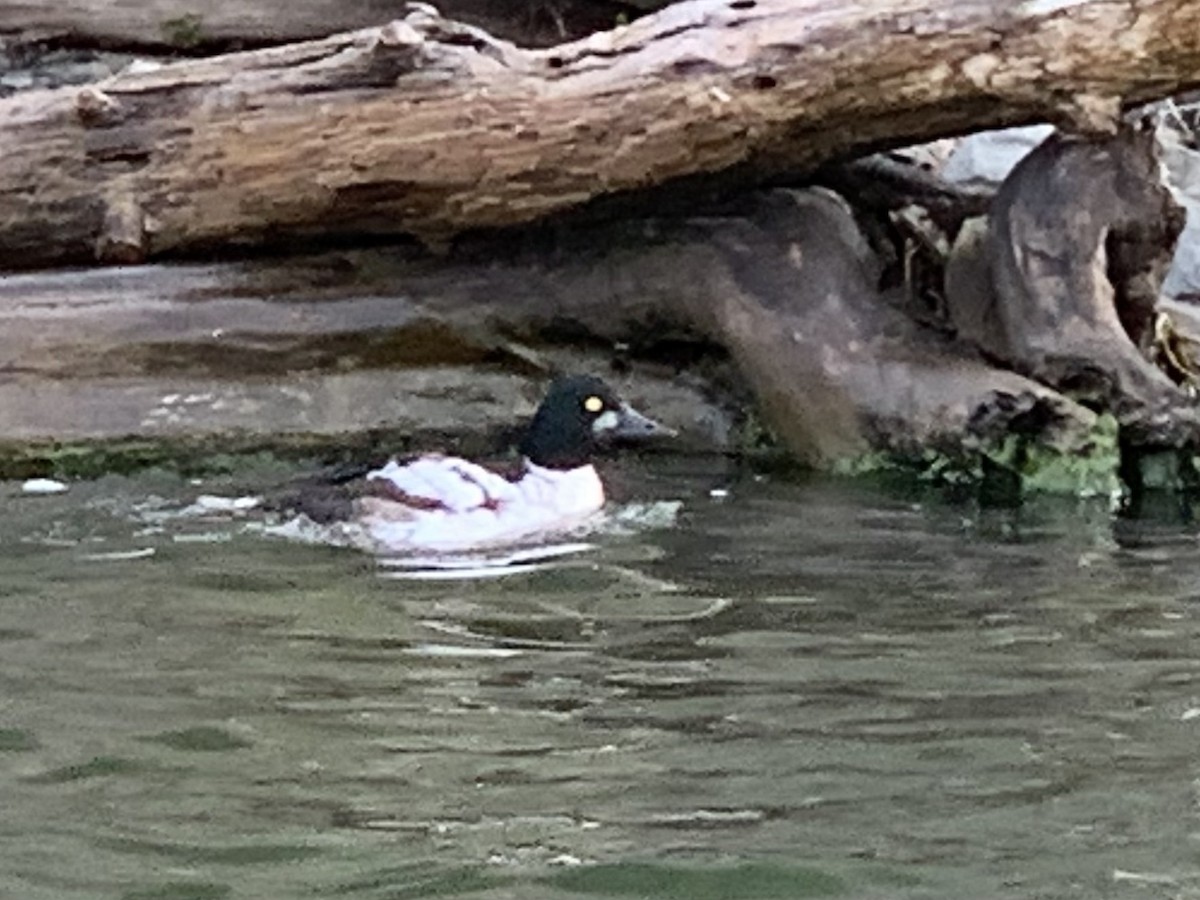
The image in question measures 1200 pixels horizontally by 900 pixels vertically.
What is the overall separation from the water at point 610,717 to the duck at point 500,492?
0.33 metres

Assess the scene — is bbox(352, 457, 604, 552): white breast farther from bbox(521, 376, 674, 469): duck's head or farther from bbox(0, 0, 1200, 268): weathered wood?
bbox(0, 0, 1200, 268): weathered wood

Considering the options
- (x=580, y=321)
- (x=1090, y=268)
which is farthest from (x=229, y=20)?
(x=1090, y=268)

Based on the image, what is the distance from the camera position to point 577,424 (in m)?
8.60

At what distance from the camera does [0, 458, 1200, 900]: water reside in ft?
13.1

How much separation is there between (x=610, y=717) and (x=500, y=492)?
2.89m

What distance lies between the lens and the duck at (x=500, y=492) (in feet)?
24.2

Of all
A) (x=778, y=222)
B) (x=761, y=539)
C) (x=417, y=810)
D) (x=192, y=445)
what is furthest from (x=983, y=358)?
(x=417, y=810)

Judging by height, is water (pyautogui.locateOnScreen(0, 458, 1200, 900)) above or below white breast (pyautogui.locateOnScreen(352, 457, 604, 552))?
above

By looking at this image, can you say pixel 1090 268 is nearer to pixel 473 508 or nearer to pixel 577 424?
pixel 577 424

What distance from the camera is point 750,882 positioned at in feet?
12.8

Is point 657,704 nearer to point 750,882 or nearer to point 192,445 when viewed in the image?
point 750,882

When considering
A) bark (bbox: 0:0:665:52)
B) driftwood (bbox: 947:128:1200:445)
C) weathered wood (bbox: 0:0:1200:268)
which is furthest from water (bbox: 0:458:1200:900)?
bark (bbox: 0:0:665:52)

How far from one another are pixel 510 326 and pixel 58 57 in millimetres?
3294

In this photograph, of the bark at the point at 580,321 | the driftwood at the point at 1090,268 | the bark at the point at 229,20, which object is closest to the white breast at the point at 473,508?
the bark at the point at 580,321
